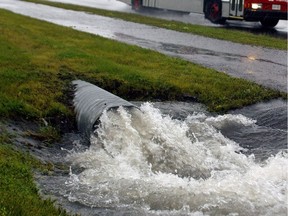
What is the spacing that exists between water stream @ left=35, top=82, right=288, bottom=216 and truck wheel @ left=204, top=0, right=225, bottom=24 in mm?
17525

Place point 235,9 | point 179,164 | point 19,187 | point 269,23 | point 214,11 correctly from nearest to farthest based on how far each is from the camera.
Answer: point 19,187
point 179,164
point 235,9
point 269,23
point 214,11

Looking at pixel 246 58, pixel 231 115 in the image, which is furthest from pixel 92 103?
pixel 246 58

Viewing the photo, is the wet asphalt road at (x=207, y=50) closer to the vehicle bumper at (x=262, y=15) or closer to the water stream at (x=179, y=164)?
the water stream at (x=179, y=164)

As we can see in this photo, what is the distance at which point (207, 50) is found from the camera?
1677 centimetres

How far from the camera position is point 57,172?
22.6 feet

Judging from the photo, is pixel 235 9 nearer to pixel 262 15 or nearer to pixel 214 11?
pixel 262 15

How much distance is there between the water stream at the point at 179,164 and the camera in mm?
6031

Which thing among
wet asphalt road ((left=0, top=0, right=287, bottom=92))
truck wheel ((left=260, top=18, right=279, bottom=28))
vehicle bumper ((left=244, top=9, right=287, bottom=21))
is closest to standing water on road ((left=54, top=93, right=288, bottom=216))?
wet asphalt road ((left=0, top=0, right=287, bottom=92))

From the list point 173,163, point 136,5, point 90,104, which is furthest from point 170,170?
point 136,5

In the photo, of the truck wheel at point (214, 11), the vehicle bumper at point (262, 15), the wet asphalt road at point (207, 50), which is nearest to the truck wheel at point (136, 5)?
the truck wheel at point (214, 11)

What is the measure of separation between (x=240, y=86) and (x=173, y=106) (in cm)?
192

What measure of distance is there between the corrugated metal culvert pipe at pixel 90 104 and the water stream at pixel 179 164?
7.3 inches

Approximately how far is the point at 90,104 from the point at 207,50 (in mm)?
8708

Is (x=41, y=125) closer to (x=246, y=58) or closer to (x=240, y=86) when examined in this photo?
(x=240, y=86)
